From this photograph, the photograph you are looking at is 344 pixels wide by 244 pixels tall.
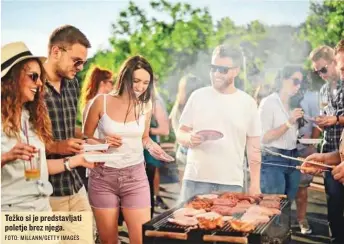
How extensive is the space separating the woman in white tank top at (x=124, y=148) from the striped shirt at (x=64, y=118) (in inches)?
4.3

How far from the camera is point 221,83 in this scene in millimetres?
3797

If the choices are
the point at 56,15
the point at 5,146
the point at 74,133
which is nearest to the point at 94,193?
the point at 74,133

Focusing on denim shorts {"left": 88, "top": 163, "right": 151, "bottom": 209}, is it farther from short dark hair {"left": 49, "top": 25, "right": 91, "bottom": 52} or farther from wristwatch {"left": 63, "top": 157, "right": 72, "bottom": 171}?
short dark hair {"left": 49, "top": 25, "right": 91, "bottom": 52}

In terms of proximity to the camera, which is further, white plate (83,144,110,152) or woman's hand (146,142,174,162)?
woman's hand (146,142,174,162)

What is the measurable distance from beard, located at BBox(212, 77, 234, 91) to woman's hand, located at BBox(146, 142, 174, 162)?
1.82ft

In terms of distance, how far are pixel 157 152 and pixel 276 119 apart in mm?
821

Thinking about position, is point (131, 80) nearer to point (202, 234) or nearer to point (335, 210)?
point (202, 234)

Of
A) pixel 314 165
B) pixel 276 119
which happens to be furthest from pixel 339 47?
pixel 314 165

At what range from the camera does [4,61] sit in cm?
366

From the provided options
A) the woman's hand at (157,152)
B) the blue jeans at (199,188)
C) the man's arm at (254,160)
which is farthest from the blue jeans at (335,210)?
the woman's hand at (157,152)

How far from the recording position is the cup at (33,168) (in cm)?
364

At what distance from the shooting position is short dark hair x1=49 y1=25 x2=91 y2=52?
12.3 ft

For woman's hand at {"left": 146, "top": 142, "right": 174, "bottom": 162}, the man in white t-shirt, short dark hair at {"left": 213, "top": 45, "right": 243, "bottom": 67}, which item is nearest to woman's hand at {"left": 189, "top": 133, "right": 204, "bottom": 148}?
the man in white t-shirt

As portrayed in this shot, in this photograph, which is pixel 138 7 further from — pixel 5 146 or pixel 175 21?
pixel 5 146
